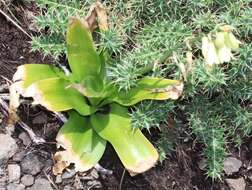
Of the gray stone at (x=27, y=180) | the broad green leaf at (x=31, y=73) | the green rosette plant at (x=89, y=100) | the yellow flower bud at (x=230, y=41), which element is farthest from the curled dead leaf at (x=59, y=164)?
the yellow flower bud at (x=230, y=41)

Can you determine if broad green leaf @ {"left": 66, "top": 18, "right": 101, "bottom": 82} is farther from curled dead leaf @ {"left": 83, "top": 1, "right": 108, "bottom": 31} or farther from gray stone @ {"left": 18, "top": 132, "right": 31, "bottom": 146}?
gray stone @ {"left": 18, "top": 132, "right": 31, "bottom": 146}

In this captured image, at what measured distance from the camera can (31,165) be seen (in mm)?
2105

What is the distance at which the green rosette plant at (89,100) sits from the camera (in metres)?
1.94

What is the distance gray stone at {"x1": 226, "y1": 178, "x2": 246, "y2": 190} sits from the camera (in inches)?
88.2

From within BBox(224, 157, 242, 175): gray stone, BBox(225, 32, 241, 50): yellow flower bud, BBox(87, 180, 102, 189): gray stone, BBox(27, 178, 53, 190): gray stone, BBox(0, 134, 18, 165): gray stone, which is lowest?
BBox(224, 157, 242, 175): gray stone

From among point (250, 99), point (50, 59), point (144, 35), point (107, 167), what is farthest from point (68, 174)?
point (250, 99)

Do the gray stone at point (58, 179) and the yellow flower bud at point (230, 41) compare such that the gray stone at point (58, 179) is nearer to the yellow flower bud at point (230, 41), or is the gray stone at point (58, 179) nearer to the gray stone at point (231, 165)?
the gray stone at point (231, 165)

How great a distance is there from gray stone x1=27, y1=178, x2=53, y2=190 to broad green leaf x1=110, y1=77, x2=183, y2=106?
41cm

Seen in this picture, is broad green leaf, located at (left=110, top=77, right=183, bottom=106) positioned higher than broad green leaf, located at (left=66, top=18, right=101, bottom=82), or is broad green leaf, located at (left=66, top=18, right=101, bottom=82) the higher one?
broad green leaf, located at (left=66, top=18, right=101, bottom=82)

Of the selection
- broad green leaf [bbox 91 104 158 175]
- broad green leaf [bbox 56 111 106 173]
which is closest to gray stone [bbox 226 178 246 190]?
broad green leaf [bbox 91 104 158 175]

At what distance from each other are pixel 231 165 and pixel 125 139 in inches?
20.4

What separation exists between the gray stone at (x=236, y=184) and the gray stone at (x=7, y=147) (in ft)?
2.87

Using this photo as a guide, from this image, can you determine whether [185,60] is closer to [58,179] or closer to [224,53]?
[224,53]

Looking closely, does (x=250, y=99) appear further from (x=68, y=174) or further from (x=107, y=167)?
(x=68, y=174)
